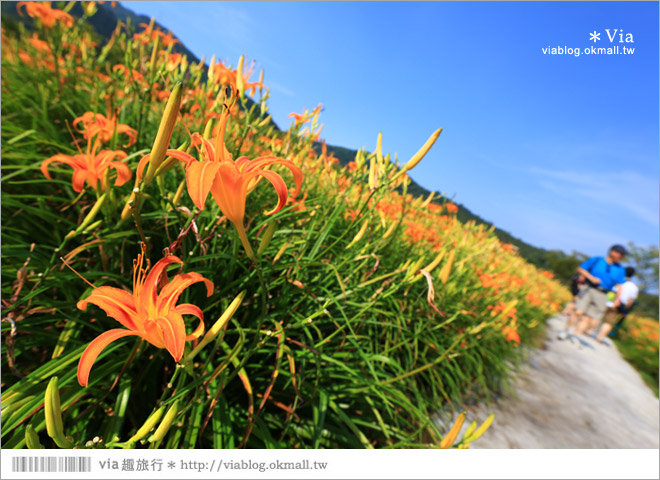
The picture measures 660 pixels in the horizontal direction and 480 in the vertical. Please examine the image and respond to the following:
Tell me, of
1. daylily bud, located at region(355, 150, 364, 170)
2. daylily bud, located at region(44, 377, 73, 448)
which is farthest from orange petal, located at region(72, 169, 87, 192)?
daylily bud, located at region(355, 150, 364, 170)

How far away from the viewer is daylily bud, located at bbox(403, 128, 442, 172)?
859 mm

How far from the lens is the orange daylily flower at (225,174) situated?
0.46m

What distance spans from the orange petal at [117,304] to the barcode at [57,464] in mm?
369

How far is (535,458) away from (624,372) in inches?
183

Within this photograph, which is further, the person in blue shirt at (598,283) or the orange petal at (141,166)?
the person in blue shirt at (598,283)

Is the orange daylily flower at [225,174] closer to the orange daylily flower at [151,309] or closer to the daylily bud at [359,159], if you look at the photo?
the orange daylily flower at [151,309]

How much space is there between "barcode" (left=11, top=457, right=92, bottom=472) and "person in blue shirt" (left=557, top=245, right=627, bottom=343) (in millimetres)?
5797

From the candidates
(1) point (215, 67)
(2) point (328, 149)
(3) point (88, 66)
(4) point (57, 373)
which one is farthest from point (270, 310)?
(3) point (88, 66)

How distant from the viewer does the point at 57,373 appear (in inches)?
31.3

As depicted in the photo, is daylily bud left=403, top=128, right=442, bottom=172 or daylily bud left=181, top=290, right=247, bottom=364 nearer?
daylily bud left=181, top=290, right=247, bottom=364

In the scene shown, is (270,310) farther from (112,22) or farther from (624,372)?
(112,22)

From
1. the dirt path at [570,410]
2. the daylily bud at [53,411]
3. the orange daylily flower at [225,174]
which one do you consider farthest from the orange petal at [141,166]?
the dirt path at [570,410]

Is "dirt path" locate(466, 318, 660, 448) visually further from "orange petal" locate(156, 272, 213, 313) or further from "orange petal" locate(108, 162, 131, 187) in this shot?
"orange petal" locate(108, 162, 131, 187)

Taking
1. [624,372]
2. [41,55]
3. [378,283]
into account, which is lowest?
[624,372]
